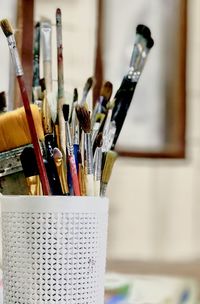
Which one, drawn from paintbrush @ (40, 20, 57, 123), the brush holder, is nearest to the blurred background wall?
paintbrush @ (40, 20, 57, 123)

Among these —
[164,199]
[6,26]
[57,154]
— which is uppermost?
[6,26]

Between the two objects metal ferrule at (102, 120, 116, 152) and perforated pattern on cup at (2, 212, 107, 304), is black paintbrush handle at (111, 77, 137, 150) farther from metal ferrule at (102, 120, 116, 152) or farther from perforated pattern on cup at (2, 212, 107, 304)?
perforated pattern on cup at (2, 212, 107, 304)

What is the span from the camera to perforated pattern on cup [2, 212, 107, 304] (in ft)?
1.51

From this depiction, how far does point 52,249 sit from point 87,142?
0.32ft

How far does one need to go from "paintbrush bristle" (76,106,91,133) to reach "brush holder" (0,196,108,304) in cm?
6

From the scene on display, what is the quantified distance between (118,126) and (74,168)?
0.09 metres

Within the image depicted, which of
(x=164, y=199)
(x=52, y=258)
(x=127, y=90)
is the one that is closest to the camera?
(x=52, y=258)

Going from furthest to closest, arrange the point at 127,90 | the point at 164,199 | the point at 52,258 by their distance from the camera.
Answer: the point at 164,199 < the point at 127,90 < the point at 52,258

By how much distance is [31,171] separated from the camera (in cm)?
49

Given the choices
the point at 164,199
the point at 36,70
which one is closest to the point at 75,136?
the point at 36,70

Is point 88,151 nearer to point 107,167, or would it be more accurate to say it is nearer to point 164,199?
point 107,167

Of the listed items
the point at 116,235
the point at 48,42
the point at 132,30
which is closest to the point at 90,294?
the point at 48,42

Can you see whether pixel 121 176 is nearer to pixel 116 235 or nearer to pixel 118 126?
pixel 116 235

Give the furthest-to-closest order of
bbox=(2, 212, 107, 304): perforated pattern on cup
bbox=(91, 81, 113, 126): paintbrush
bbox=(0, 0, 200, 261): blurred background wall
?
bbox=(0, 0, 200, 261): blurred background wall
bbox=(91, 81, 113, 126): paintbrush
bbox=(2, 212, 107, 304): perforated pattern on cup
